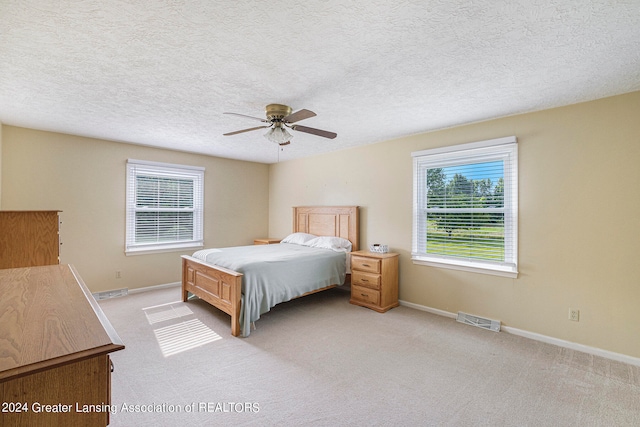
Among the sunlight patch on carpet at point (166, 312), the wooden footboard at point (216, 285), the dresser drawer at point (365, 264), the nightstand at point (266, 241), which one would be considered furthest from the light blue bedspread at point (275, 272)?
the nightstand at point (266, 241)

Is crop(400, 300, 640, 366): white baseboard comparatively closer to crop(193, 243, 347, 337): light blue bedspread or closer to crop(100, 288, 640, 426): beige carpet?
crop(100, 288, 640, 426): beige carpet

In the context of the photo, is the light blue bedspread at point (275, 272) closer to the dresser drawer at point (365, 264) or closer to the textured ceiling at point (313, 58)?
the dresser drawer at point (365, 264)

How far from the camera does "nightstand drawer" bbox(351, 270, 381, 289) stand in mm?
3842

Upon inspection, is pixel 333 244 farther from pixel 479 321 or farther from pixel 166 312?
pixel 166 312

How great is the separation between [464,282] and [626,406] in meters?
1.65

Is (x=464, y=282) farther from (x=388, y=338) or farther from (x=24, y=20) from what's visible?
(x=24, y=20)

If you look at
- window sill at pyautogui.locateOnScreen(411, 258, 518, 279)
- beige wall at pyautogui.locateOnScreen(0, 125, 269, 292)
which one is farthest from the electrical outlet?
beige wall at pyautogui.locateOnScreen(0, 125, 269, 292)

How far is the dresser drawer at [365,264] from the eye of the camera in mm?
3832

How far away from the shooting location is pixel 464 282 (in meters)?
3.52

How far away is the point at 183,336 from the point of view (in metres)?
3.02

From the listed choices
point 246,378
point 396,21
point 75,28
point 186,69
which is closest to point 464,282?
point 246,378

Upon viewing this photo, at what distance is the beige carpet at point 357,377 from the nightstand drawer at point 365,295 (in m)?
0.46

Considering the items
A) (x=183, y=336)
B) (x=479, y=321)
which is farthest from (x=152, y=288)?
(x=479, y=321)

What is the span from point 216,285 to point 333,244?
188cm
